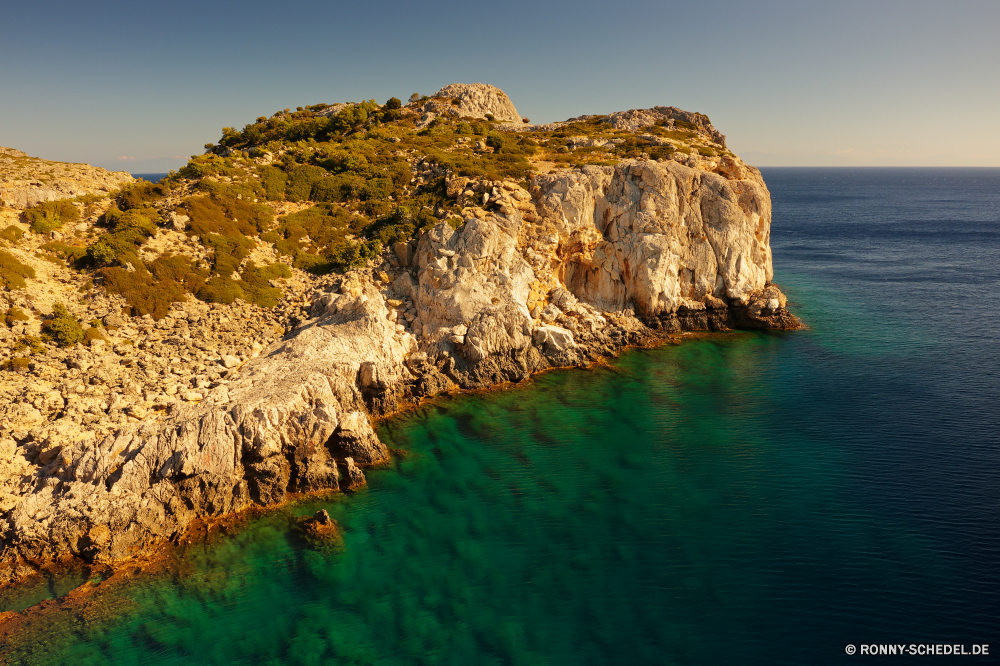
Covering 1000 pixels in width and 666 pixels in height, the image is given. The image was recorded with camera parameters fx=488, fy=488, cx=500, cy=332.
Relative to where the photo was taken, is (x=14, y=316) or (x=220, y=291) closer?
Answer: (x=14, y=316)

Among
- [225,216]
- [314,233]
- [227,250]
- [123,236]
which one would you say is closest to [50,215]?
→ [123,236]

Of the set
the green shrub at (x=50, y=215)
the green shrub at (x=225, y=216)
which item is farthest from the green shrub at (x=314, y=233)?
the green shrub at (x=50, y=215)

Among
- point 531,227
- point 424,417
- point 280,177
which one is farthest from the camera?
point 280,177

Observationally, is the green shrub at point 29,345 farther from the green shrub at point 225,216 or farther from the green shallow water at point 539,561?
the green shallow water at point 539,561

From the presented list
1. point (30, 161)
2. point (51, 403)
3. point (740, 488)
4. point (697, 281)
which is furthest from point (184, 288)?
point (697, 281)

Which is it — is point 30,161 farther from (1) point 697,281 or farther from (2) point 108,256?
(1) point 697,281

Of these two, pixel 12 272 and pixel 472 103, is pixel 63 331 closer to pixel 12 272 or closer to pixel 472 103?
pixel 12 272
